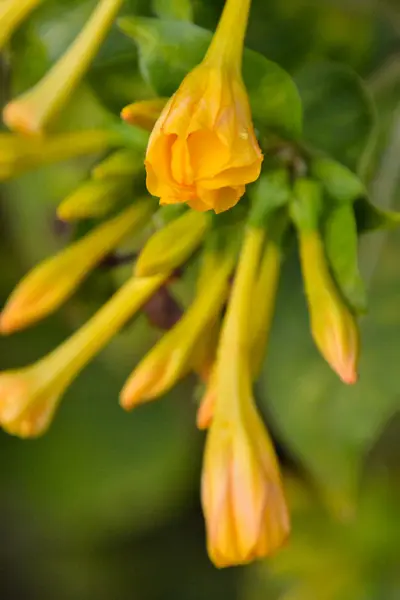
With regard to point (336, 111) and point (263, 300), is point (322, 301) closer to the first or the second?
point (263, 300)

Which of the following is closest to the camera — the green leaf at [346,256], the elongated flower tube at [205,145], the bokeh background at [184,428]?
the elongated flower tube at [205,145]

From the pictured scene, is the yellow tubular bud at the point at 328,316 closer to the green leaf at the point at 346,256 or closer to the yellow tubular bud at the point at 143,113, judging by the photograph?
the green leaf at the point at 346,256

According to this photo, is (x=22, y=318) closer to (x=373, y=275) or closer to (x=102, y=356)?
(x=373, y=275)

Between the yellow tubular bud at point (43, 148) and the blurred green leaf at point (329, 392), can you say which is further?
the blurred green leaf at point (329, 392)

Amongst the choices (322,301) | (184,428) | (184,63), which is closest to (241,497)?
(322,301)

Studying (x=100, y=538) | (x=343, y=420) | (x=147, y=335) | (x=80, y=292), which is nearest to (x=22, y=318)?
(x=80, y=292)

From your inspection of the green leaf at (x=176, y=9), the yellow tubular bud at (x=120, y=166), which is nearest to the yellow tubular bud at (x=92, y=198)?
the yellow tubular bud at (x=120, y=166)
